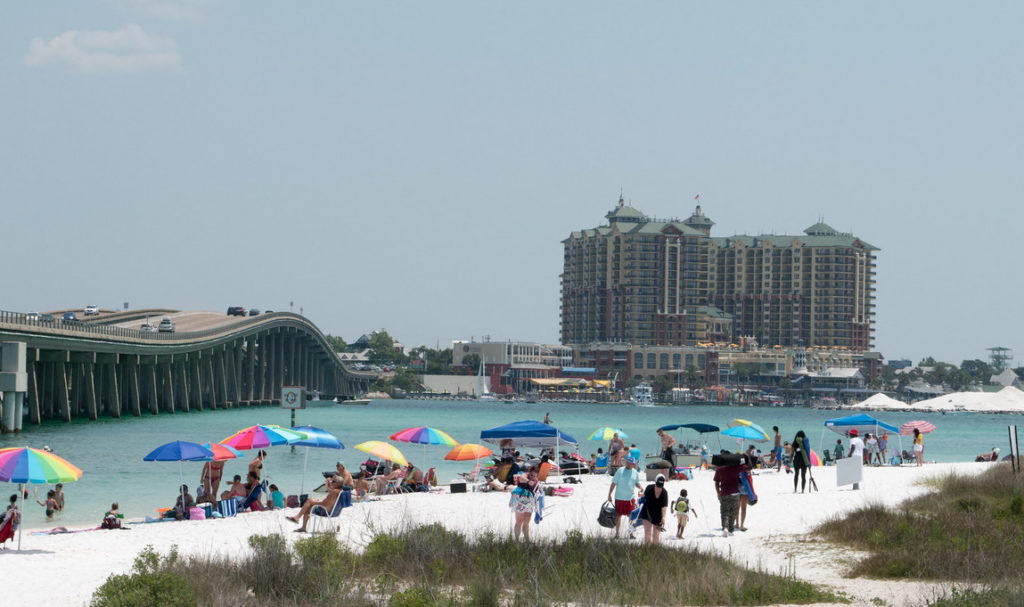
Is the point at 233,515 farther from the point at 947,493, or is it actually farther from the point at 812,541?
the point at 947,493

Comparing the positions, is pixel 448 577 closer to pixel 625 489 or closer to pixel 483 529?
pixel 483 529

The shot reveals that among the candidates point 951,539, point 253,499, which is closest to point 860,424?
point 253,499

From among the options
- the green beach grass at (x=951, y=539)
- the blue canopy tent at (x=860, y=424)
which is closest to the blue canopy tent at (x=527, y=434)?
the green beach grass at (x=951, y=539)

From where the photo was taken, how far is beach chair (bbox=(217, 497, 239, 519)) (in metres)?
23.9

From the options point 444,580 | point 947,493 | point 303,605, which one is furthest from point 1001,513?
point 303,605

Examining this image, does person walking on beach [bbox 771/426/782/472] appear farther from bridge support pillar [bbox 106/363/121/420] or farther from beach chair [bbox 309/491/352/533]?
bridge support pillar [bbox 106/363/121/420]

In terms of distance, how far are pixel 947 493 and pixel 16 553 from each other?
17.5 m

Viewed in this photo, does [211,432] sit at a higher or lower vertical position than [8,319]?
lower

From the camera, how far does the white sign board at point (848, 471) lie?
26297mm

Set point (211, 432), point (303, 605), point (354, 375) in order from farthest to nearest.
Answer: point (354, 375) → point (211, 432) → point (303, 605)

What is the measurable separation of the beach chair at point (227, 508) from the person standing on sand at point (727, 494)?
10.1 m

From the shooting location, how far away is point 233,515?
23.9 meters

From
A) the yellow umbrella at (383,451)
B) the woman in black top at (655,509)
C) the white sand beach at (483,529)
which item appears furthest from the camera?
the yellow umbrella at (383,451)

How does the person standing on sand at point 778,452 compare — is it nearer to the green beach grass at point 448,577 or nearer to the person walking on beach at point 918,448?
the person walking on beach at point 918,448
